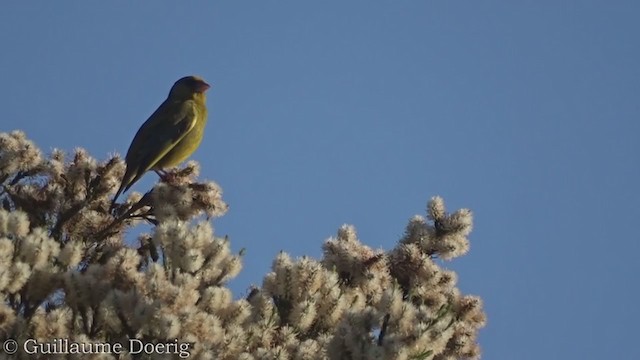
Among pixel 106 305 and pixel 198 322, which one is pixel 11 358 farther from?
pixel 198 322

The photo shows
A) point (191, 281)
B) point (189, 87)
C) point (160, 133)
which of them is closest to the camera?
point (191, 281)

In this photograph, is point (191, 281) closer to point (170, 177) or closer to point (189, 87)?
point (170, 177)

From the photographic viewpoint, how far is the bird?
10370mm

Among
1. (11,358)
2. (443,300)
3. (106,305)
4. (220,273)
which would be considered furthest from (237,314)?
(443,300)

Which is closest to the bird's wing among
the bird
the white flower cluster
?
the bird

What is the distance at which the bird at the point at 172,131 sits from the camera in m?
10.4

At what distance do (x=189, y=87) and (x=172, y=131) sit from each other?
54.5 inches

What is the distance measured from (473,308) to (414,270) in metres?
0.61

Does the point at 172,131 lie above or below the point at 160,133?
above

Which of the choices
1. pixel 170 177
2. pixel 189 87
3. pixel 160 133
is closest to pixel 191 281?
pixel 170 177

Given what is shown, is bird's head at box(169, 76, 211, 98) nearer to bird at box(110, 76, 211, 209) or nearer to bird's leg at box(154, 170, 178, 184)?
bird at box(110, 76, 211, 209)

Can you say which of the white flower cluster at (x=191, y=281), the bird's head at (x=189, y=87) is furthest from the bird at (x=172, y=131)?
the white flower cluster at (x=191, y=281)

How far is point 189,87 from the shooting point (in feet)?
41.4

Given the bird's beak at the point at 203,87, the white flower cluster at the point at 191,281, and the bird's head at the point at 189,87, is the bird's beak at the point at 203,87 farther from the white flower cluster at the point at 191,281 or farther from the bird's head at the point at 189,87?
the white flower cluster at the point at 191,281
